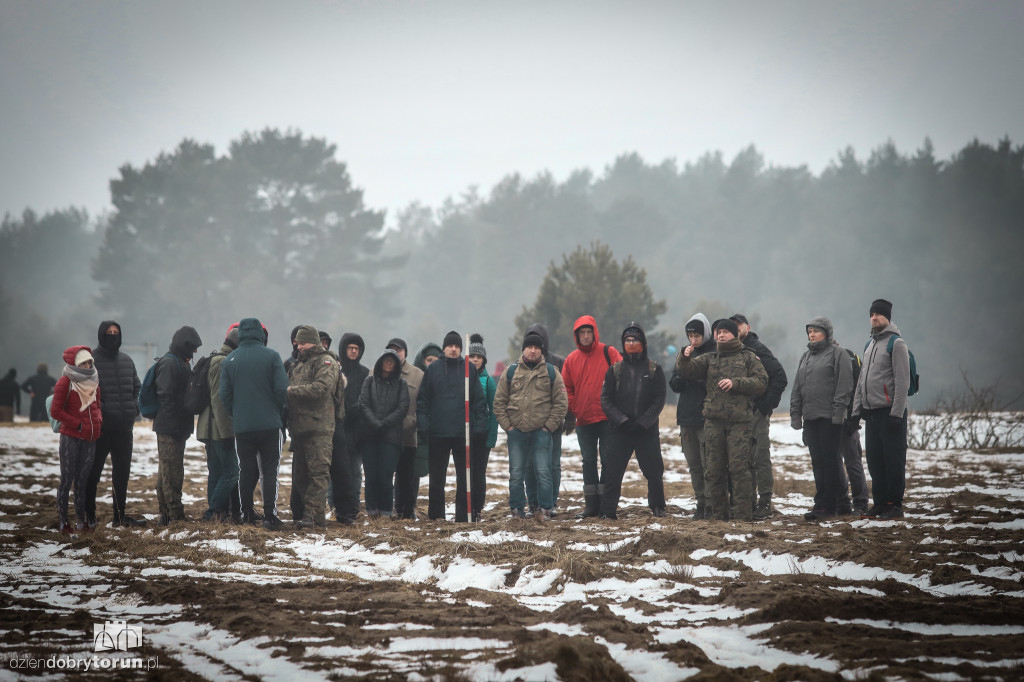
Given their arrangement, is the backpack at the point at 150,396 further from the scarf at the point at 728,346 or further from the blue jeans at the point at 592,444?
the scarf at the point at 728,346

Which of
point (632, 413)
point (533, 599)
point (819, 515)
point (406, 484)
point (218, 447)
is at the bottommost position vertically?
point (533, 599)

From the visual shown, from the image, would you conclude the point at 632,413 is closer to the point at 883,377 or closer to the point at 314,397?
the point at 883,377

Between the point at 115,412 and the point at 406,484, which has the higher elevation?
the point at 115,412

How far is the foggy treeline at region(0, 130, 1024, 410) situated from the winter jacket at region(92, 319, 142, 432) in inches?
1633

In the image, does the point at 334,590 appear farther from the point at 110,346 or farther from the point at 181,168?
the point at 181,168

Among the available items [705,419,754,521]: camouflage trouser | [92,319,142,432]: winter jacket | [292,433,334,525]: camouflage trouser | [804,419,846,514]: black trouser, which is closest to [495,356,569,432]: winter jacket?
[705,419,754,521]: camouflage trouser

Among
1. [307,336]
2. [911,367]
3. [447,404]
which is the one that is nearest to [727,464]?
[911,367]

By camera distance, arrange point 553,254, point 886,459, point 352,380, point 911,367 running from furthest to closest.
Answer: point 553,254 < point 352,380 < point 911,367 < point 886,459

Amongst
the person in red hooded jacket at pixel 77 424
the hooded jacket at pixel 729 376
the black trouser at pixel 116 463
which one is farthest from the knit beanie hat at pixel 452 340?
the person in red hooded jacket at pixel 77 424

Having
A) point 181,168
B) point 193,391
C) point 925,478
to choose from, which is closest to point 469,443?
point 193,391

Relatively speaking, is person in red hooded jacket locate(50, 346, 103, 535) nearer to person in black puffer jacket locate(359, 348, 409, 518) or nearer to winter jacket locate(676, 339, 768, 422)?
person in black puffer jacket locate(359, 348, 409, 518)

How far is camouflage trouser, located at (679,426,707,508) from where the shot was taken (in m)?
9.04

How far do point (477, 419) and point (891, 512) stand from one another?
3.96 metres

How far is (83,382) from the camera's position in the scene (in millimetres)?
8383
